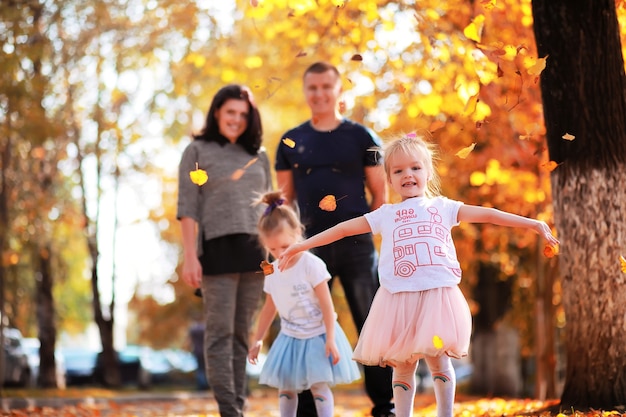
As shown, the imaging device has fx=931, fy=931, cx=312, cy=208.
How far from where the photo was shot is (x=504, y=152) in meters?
15.7

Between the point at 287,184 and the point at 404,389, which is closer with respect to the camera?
the point at 404,389

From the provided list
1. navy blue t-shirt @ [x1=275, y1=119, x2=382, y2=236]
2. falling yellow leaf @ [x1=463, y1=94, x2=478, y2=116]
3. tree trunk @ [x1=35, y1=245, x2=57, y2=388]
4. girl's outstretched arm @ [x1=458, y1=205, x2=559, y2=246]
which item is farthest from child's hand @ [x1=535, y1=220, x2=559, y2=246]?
tree trunk @ [x1=35, y1=245, x2=57, y2=388]

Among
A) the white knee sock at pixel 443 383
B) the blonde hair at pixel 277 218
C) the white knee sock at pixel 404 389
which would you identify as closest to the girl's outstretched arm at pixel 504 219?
the white knee sock at pixel 443 383

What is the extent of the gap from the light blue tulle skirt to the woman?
2.19 ft

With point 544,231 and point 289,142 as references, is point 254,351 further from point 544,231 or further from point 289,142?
point 544,231

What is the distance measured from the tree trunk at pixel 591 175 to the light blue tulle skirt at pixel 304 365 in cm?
188

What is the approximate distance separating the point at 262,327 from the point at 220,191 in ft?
3.96

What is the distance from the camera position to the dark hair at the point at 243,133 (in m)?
7.17

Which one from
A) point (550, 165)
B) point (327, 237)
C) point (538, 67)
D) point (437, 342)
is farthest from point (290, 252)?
point (550, 165)

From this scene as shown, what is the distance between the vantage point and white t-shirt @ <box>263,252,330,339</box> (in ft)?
20.4

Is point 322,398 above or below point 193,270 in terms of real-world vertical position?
below

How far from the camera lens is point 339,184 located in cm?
677

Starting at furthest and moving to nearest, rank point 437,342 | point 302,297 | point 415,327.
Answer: point 302,297
point 415,327
point 437,342

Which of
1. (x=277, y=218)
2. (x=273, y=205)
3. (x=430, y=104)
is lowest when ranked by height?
(x=277, y=218)
